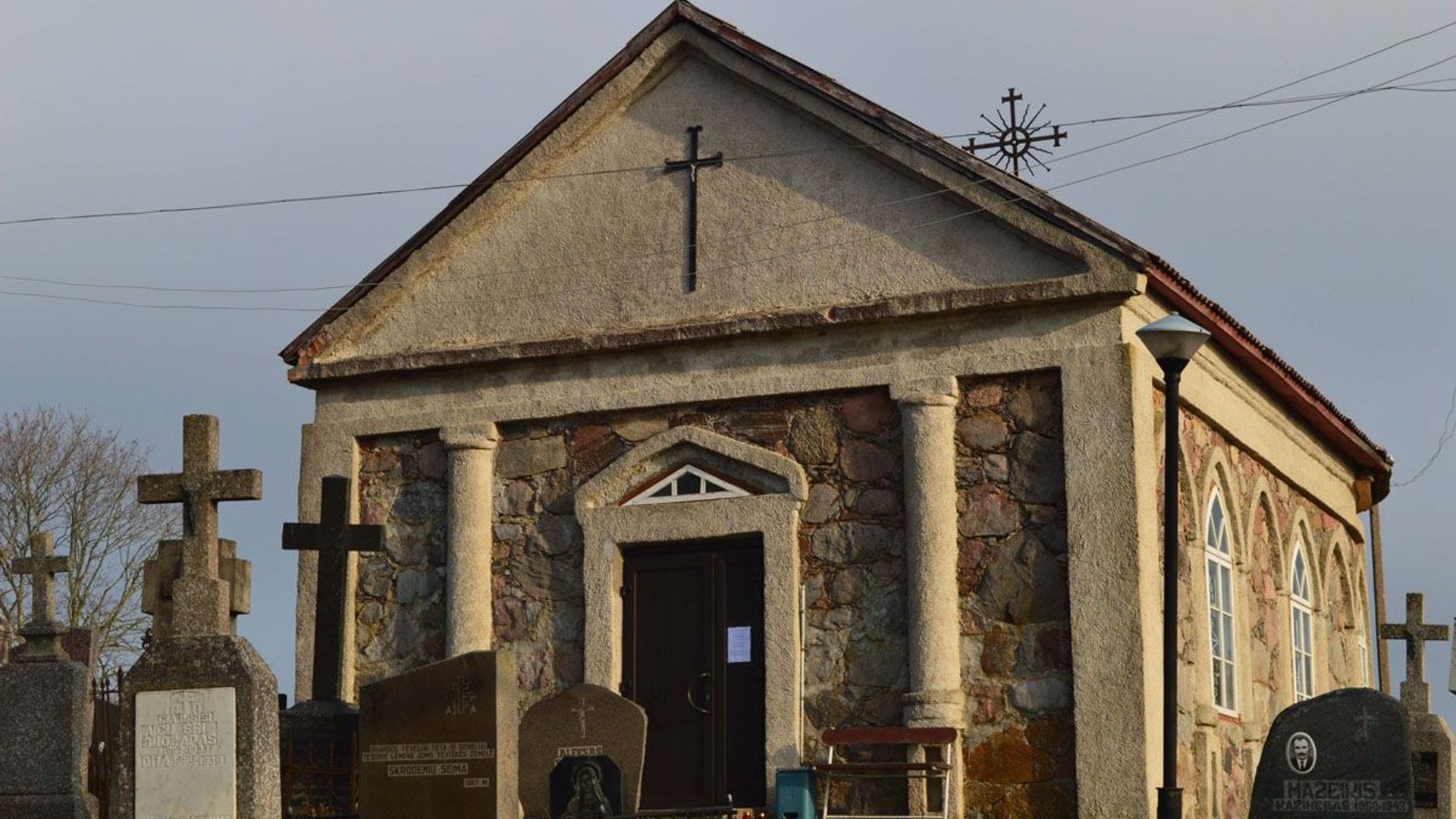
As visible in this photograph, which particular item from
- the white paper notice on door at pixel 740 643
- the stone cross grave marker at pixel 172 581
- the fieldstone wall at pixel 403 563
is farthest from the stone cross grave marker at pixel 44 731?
the white paper notice on door at pixel 740 643

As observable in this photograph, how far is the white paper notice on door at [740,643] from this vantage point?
15438 millimetres

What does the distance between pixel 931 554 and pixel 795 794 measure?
1919 millimetres

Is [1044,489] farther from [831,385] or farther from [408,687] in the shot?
[408,687]

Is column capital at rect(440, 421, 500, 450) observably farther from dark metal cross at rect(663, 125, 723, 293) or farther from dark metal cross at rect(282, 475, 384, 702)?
dark metal cross at rect(663, 125, 723, 293)

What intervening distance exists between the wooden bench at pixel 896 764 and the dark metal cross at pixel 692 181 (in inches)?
144

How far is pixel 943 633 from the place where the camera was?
14539 mm

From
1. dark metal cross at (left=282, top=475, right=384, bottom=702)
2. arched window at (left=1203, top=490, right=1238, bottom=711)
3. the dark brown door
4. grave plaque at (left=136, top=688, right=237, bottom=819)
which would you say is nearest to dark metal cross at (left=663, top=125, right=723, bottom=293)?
the dark brown door

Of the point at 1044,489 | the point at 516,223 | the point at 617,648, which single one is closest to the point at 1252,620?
the point at 1044,489

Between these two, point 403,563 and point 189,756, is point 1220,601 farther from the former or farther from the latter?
point 189,756

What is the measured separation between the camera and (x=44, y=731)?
547 inches

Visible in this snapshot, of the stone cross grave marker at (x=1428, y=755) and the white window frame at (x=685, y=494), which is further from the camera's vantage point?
the stone cross grave marker at (x=1428, y=755)

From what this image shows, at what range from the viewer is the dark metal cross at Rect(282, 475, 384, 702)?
52.3ft

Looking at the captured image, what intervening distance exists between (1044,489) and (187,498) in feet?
18.7

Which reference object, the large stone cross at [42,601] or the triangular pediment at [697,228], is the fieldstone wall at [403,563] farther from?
the large stone cross at [42,601]
